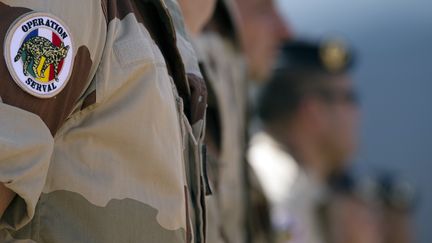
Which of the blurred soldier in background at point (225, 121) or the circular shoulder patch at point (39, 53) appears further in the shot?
the blurred soldier in background at point (225, 121)

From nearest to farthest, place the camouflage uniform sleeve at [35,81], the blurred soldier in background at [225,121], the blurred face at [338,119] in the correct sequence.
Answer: the camouflage uniform sleeve at [35,81]
the blurred soldier in background at [225,121]
the blurred face at [338,119]

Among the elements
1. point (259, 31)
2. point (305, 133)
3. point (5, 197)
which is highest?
point (5, 197)

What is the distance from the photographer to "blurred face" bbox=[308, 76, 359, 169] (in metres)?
4.50

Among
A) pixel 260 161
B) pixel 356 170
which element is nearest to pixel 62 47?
pixel 260 161

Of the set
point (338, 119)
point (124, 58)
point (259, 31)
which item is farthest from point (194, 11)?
point (338, 119)

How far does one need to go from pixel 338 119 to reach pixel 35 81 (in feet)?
10.8

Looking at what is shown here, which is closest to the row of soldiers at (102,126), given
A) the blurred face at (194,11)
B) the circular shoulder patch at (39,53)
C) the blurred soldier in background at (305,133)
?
the circular shoulder patch at (39,53)

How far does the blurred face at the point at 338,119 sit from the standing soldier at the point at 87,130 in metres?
A: 3.01

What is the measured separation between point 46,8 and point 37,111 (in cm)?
12

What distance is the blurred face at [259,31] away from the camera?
144 inches

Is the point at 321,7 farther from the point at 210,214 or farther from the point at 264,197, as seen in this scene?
the point at 210,214

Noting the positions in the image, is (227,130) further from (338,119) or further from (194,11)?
(338,119)

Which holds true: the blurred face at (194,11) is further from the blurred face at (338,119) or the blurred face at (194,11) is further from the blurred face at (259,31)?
the blurred face at (338,119)

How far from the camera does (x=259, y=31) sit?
12.1ft
